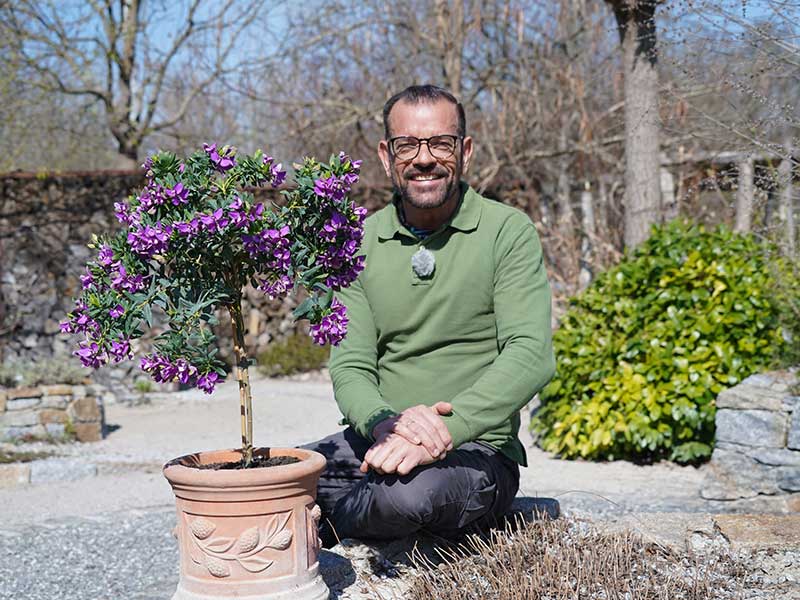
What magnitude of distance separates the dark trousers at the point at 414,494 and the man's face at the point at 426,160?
736 millimetres

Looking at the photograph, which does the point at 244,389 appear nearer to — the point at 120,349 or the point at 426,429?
the point at 120,349

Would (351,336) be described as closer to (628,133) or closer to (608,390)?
(608,390)

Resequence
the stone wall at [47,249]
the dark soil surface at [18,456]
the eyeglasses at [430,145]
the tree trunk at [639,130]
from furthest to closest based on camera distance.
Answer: the stone wall at [47,249] → the tree trunk at [639,130] → the dark soil surface at [18,456] → the eyeglasses at [430,145]

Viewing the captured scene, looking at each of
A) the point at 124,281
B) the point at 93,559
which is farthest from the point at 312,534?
the point at 93,559

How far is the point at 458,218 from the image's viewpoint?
2.72 metres

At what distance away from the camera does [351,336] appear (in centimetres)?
276

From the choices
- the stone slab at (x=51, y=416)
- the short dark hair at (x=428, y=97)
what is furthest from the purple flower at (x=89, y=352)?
the stone slab at (x=51, y=416)

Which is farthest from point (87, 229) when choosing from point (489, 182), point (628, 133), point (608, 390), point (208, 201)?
point (208, 201)

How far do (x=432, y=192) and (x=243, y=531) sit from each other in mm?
1135

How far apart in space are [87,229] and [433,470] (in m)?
7.93

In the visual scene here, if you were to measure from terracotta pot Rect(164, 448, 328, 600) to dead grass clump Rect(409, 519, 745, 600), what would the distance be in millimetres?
412

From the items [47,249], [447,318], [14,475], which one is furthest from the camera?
[47,249]

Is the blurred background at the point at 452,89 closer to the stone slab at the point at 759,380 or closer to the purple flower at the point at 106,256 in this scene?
the stone slab at the point at 759,380

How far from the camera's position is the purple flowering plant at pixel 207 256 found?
206 cm
